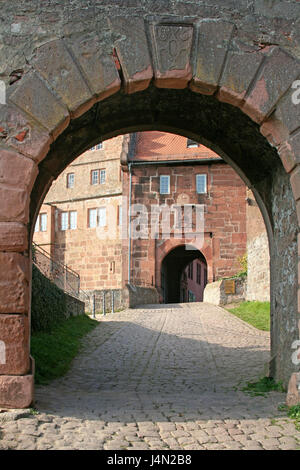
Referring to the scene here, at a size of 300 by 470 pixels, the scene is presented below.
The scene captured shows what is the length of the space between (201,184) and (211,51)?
20.3 metres

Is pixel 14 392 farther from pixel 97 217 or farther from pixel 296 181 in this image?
pixel 97 217

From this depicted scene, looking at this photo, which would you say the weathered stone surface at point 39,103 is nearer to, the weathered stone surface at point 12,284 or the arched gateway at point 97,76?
the arched gateway at point 97,76

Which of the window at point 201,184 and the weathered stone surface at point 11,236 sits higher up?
the window at point 201,184

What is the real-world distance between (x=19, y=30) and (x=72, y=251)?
29708mm

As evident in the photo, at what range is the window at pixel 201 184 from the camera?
25.0m

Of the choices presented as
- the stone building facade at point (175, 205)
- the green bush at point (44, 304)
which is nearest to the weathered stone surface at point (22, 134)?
the green bush at point (44, 304)

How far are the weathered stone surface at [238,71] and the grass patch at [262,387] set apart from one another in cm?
338

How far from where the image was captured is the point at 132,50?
488 centimetres

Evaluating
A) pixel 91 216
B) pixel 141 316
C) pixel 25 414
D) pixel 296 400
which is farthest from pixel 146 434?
pixel 91 216

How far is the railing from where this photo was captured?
45.9 feet

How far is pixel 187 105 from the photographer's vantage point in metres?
6.34

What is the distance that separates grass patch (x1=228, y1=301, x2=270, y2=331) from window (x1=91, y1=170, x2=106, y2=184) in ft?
58.6

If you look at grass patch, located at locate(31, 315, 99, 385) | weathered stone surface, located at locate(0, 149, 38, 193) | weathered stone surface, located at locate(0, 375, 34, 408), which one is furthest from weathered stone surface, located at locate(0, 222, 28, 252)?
grass patch, located at locate(31, 315, 99, 385)

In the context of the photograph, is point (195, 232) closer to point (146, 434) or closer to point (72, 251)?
point (72, 251)
